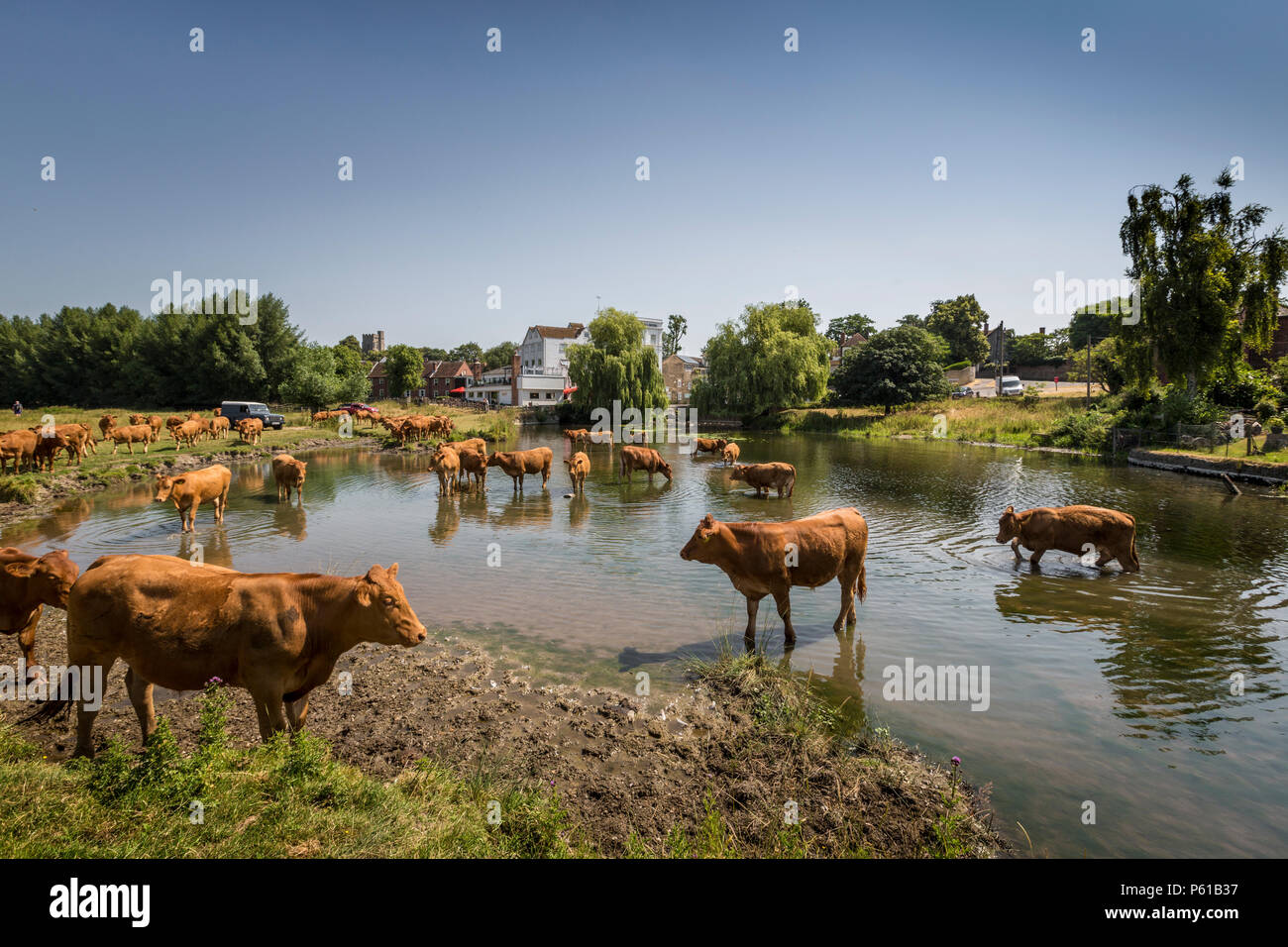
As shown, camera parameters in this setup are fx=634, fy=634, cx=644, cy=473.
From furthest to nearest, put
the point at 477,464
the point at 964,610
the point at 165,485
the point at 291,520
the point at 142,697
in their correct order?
the point at 477,464
the point at 291,520
the point at 165,485
the point at 964,610
the point at 142,697

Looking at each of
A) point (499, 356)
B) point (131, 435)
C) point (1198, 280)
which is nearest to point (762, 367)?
point (1198, 280)

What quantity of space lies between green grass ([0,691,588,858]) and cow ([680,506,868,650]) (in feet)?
14.8

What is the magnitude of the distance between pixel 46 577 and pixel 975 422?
5336 centimetres

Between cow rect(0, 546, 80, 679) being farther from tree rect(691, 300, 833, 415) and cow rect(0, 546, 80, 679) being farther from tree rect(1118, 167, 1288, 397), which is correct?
tree rect(691, 300, 833, 415)

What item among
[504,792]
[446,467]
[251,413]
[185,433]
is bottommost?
[504,792]

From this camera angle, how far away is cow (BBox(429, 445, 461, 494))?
23.5 metres

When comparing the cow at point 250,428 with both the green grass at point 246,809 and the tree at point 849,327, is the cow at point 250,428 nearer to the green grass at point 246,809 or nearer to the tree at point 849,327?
the green grass at point 246,809

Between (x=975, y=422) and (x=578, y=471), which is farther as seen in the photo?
(x=975, y=422)

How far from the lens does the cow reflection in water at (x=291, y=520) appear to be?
16.7 m

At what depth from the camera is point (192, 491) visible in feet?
53.7

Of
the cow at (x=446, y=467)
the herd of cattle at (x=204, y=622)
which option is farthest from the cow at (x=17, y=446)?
the herd of cattle at (x=204, y=622)

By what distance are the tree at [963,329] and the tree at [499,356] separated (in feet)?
298

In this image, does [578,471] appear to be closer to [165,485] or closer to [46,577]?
[165,485]
